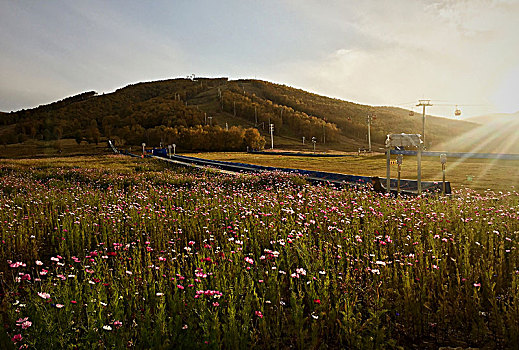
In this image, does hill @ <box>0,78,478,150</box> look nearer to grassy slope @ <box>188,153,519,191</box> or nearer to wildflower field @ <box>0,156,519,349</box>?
grassy slope @ <box>188,153,519,191</box>

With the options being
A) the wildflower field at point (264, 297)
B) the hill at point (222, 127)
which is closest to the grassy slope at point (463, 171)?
the wildflower field at point (264, 297)

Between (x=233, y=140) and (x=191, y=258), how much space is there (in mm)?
84712

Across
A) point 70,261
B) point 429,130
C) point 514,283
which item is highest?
point 429,130

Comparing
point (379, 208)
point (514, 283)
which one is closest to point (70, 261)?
point (514, 283)

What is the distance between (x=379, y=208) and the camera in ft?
29.7

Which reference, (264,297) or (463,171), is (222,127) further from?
(264,297)

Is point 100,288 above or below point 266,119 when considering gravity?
below

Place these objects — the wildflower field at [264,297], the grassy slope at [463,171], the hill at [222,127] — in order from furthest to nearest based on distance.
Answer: the hill at [222,127] < the grassy slope at [463,171] < the wildflower field at [264,297]

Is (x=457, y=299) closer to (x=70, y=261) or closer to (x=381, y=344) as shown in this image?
(x=381, y=344)

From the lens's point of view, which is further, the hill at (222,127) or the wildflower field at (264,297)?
the hill at (222,127)

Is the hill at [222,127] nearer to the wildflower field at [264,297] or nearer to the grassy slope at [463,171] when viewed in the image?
the grassy slope at [463,171]

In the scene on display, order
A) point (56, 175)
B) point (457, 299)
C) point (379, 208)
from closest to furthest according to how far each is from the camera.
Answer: point (457, 299) → point (379, 208) → point (56, 175)

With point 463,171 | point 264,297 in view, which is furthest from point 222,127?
point 264,297

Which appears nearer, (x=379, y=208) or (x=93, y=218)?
(x=93, y=218)
